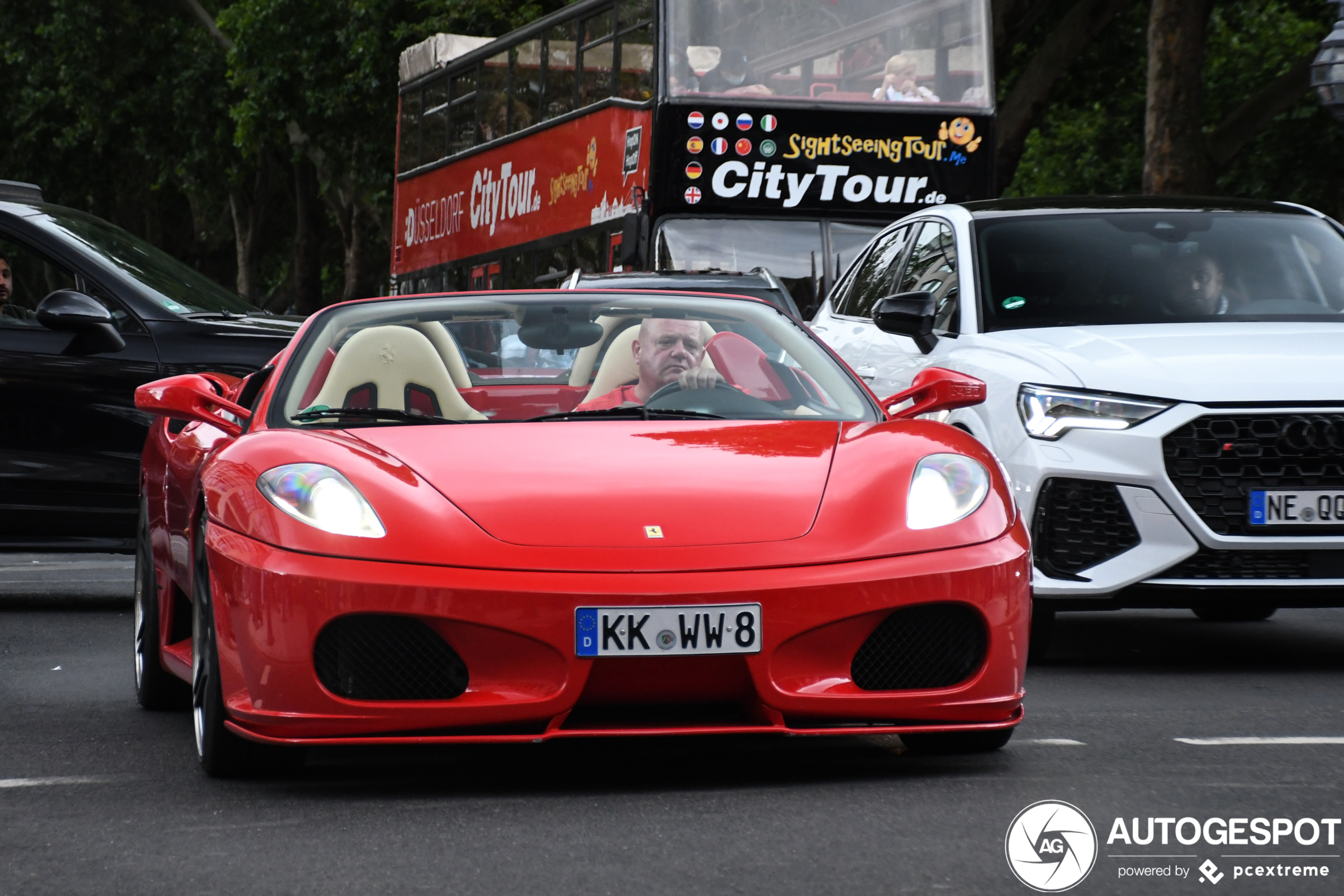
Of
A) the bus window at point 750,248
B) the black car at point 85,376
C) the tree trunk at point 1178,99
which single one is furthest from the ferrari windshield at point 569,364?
the tree trunk at point 1178,99

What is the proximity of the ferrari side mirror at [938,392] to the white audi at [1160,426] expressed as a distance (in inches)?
49.3

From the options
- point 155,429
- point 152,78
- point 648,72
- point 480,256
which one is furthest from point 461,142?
point 152,78

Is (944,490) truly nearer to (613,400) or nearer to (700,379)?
(700,379)

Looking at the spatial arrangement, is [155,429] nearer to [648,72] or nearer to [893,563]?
[893,563]

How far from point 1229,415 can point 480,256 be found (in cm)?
1500

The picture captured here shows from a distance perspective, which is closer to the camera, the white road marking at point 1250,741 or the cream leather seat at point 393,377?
the white road marking at point 1250,741

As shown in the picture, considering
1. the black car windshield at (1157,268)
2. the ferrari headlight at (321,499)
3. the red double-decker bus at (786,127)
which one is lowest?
the ferrari headlight at (321,499)

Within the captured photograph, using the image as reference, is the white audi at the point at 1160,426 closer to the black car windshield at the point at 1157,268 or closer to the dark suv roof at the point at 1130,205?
the black car windshield at the point at 1157,268

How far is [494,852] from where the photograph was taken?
420cm

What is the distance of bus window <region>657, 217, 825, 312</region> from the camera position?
16406 mm

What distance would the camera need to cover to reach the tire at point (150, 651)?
648 cm

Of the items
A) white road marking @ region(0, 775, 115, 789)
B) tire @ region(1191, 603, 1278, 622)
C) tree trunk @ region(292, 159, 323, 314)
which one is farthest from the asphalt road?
tree trunk @ region(292, 159, 323, 314)

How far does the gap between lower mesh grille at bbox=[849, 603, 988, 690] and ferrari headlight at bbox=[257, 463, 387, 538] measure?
1.10 metres

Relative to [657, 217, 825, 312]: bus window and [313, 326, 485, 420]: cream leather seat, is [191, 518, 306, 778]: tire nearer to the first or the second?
[313, 326, 485, 420]: cream leather seat
